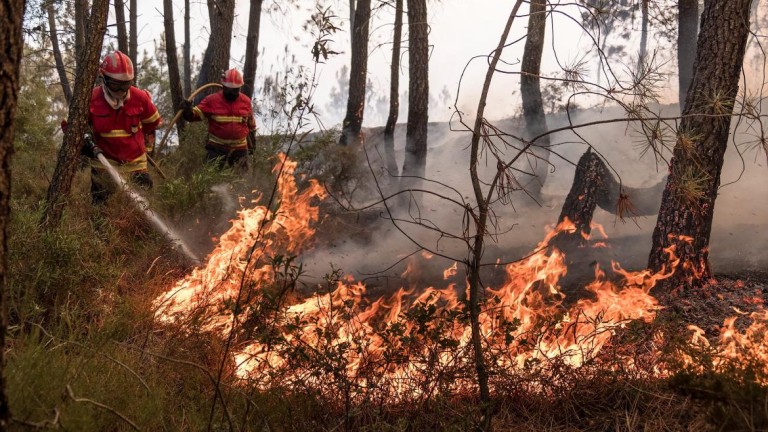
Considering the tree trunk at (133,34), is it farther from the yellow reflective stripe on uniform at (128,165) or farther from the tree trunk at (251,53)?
the yellow reflective stripe on uniform at (128,165)

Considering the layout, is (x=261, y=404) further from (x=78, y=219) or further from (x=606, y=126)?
(x=606, y=126)

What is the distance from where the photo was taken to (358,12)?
13.2 meters

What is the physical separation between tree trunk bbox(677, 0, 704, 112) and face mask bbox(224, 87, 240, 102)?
6.99 meters

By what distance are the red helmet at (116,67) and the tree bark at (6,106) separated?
4.84m

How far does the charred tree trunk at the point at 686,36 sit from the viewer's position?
10.2 m

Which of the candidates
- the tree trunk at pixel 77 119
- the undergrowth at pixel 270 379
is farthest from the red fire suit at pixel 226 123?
the undergrowth at pixel 270 379

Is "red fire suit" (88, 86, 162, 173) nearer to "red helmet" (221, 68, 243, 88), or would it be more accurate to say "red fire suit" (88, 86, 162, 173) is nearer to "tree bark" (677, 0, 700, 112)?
"red helmet" (221, 68, 243, 88)

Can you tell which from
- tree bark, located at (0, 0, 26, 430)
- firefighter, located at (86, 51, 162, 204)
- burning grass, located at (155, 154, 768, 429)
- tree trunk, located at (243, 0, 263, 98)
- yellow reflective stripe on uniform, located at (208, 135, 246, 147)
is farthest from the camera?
tree trunk, located at (243, 0, 263, 98)

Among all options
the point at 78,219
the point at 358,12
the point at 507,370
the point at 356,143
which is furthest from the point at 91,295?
the point at 358,12

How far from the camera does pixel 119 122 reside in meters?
6.93

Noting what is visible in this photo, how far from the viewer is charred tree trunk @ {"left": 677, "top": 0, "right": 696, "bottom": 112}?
1020cm

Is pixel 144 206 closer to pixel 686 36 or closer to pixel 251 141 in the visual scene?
pixel 251 141

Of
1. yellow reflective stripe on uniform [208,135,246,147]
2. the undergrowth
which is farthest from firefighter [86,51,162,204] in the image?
the undergrowth

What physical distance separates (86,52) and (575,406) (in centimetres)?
460
